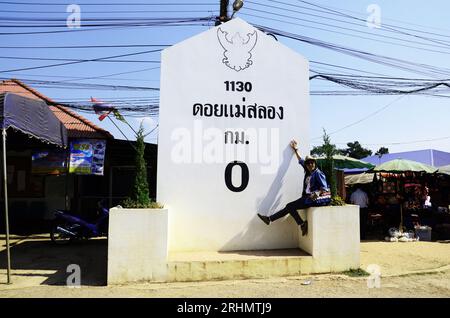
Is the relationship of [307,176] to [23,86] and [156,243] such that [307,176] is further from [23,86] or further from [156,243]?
[23,86]

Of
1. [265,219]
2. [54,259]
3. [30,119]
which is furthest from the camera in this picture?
[54,259]

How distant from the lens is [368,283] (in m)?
6.68

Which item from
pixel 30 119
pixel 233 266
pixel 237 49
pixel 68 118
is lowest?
pixel 233 266

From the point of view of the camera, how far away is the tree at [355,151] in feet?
197

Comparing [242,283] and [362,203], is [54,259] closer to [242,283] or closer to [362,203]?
[242,283]

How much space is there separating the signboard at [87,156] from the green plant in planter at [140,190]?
4.48 metres

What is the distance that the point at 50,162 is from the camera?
11695 millimetres

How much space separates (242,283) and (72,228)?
594 centimetres

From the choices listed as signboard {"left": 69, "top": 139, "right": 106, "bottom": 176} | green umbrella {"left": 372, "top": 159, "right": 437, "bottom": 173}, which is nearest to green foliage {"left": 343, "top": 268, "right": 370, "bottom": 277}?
green umbrella {"left": 372, "top": 159, "right": 437, "bottom": 173}

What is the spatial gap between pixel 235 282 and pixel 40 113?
593cm

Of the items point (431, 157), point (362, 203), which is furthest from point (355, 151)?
point (362, 203)

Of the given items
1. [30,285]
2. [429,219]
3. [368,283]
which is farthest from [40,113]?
[429,219]

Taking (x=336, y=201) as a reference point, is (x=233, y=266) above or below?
below

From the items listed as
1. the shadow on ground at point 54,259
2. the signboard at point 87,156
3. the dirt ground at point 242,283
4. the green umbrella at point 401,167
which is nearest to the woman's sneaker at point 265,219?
the dirt ground at point 242,283
